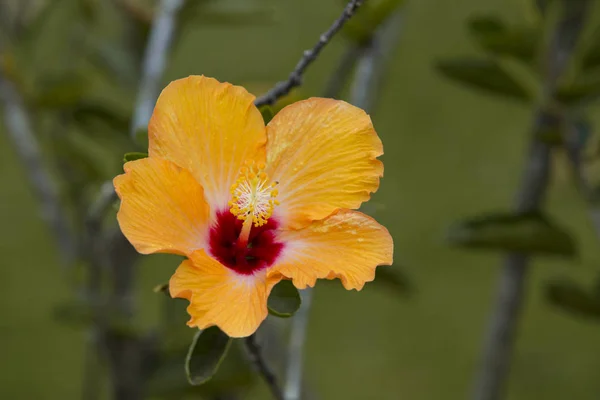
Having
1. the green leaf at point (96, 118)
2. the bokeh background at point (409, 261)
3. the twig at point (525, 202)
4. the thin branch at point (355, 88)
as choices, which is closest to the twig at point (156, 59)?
the green leaf at point (96, 118)

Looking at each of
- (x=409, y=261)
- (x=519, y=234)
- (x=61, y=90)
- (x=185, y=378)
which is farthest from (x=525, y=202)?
(x=409, y=261)

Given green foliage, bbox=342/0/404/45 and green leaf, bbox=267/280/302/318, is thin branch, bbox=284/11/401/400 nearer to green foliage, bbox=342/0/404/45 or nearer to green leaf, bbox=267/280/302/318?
green foliage, bbox=342/0/404/45

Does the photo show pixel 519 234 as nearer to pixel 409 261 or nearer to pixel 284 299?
pixel 284 299

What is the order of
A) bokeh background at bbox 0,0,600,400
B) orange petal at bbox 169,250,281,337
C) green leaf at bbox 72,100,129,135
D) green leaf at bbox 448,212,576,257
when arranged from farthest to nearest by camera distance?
bokeh background at bbox 0,0,600,400
green leaf at bbox 72,100,129,135
green leaf at bbox 448,212,576,257
orange petal at bbox 169,250,281,337

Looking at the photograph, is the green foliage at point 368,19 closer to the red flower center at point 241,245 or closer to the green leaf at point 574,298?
the red flower center at point 241,245

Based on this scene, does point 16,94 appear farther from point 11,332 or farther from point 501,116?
point 501,116

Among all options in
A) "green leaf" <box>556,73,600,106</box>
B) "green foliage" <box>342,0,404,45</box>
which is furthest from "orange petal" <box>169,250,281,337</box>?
"green leaf" <box>556,73,600,106</box>
